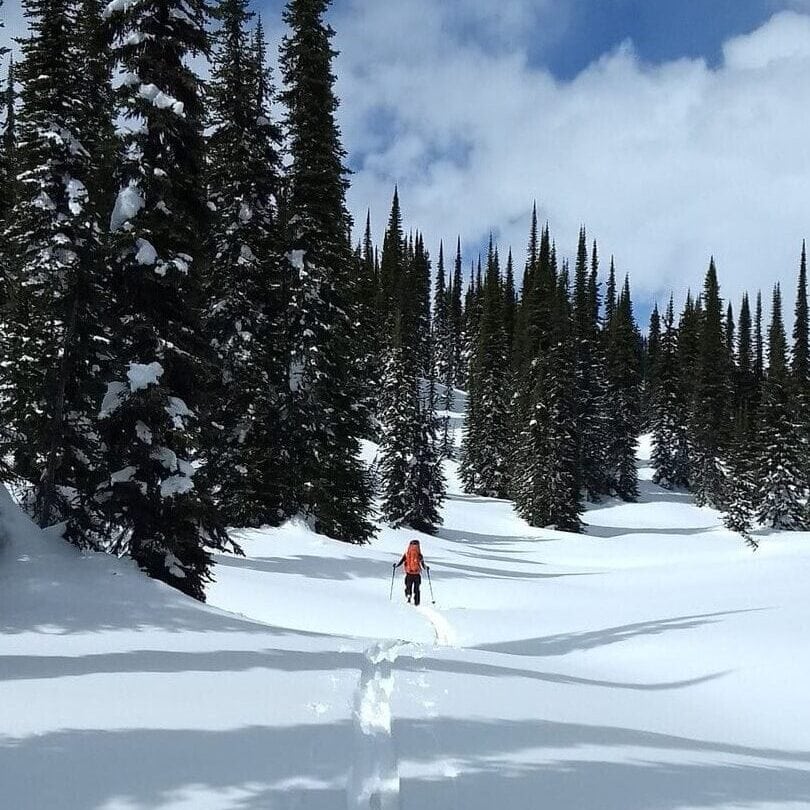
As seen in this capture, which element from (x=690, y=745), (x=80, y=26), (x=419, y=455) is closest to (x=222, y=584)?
(x=690, y=745)

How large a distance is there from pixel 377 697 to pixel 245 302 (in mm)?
16790

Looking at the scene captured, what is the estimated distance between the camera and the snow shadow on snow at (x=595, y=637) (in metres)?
12.4

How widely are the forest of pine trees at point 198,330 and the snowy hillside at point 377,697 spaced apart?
274 centimetres

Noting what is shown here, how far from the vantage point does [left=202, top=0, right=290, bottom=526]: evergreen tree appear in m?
21.3

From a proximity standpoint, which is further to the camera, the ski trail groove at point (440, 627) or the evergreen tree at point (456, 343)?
the evergreen tree at point (456, 343)

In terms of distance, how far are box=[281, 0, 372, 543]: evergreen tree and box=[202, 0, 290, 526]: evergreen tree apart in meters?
0.68

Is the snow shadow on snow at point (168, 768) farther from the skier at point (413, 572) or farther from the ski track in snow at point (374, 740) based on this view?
the skier at point (413, 572)

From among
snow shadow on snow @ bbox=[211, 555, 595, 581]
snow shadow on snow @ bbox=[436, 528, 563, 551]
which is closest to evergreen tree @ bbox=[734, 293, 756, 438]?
snow shadow on snow @ bbox=[436, 528, 563, 551]

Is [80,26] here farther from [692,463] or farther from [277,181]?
[692,463]

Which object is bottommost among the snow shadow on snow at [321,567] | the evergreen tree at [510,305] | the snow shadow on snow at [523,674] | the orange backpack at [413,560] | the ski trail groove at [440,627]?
the ski trail groove at [440,627]

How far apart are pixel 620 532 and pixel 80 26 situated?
38.5 m

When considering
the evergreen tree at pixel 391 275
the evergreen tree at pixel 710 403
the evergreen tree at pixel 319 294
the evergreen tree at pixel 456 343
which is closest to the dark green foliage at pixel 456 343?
the evergreen tree at pixel 456 343

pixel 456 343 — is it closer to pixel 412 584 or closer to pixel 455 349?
pixel 455 349

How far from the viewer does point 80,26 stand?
15539 mm
